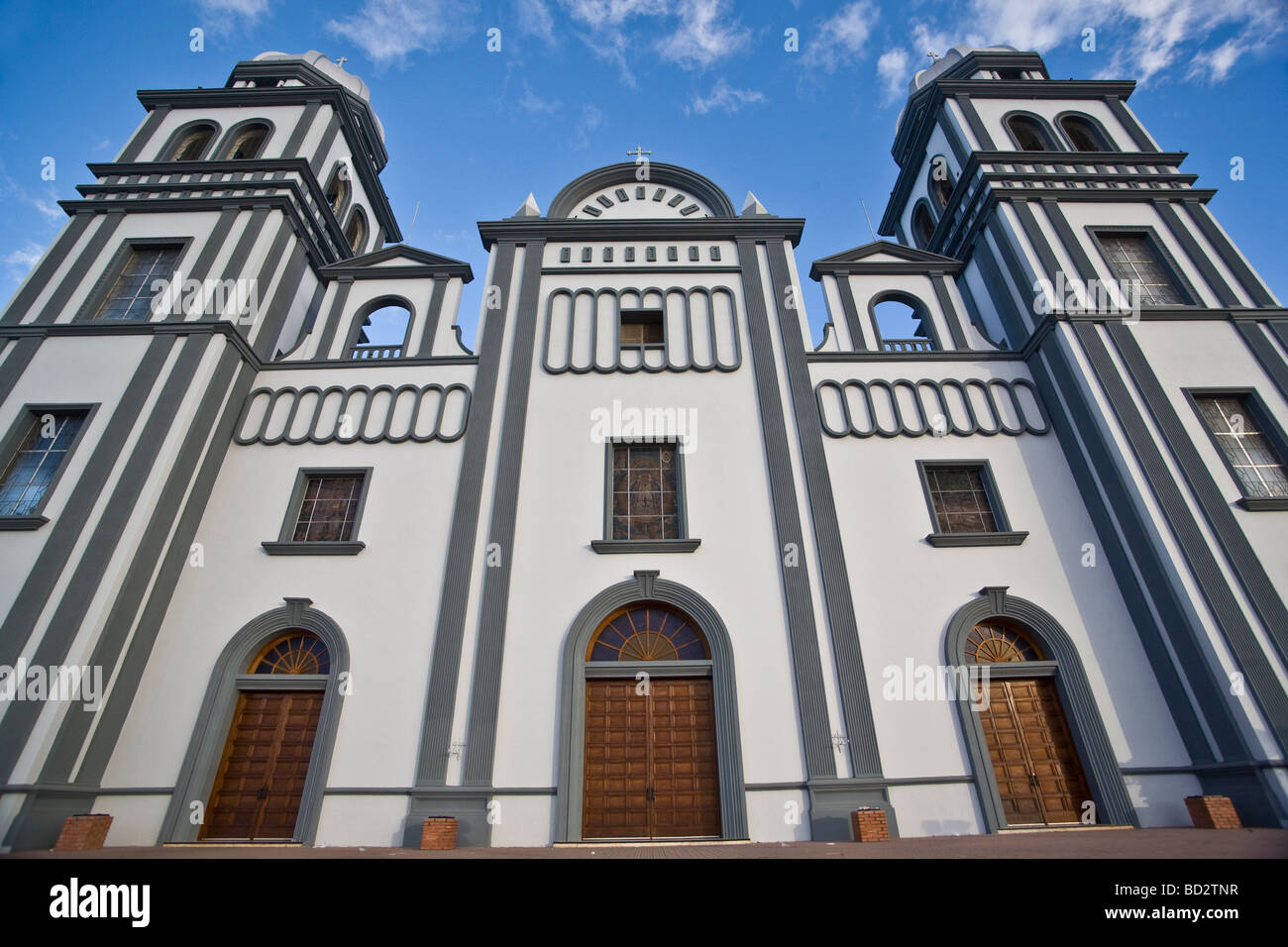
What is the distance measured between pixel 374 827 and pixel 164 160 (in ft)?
52.8

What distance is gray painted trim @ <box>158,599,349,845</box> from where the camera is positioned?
866cm

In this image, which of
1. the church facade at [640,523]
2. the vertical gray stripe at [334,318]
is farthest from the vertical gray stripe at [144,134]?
the vertical gray stripe at [334,318]

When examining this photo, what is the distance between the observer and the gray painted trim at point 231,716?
866 centimetres

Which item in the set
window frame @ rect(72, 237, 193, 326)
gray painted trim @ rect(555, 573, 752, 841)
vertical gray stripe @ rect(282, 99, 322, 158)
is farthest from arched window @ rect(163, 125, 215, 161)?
gray painted trim @ rect(555, 573, 752, 841)

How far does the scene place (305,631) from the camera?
33.3 ft

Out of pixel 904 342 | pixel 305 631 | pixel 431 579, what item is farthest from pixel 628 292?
pixel 305 631

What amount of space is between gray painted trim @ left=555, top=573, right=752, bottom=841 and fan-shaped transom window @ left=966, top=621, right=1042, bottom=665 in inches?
155

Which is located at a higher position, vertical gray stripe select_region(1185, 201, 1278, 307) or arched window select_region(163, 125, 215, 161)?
arched window select_region(163, 125, 215, 161)

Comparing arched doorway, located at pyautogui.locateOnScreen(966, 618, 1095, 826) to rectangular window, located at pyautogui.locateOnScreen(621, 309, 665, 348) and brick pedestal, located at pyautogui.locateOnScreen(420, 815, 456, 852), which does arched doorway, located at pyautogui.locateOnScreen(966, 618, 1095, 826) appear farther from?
rectangular window, located at pyautogui.locateOnScreen(621, 309, 665, 348)

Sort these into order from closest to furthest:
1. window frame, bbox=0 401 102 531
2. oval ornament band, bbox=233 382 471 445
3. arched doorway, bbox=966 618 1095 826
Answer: arched doorway, bbox=966 618 1095 826 < window frame, bbox=0 401 102 531 < oval ornament band, bbox=233 382 471 445

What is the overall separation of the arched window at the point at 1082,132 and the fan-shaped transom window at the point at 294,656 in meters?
20.4

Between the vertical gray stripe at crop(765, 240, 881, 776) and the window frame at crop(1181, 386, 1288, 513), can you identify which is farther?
the window frame at crop(1181, 386, 1288, 513)

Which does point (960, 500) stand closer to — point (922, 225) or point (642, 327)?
point (642, 327)
